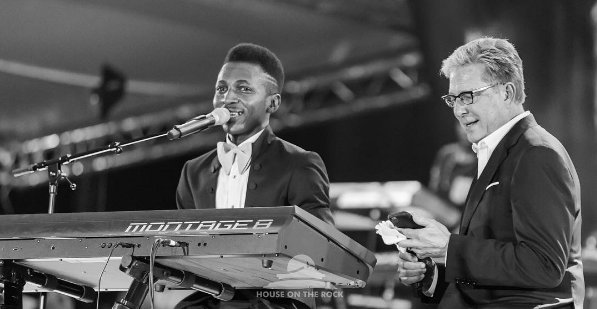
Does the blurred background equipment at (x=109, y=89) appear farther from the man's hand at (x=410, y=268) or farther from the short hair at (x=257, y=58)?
the man's hand at (x=410, y=268)

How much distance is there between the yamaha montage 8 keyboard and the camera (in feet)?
8.50

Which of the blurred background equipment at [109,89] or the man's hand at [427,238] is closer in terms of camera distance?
the man's hand at [427,238]

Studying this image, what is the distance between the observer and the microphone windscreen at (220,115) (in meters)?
3.35

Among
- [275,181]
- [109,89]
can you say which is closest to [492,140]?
[275,181]

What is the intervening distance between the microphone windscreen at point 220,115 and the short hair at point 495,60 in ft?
3.16

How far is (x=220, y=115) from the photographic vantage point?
338cm

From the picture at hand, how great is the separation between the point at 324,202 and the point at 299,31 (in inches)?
165

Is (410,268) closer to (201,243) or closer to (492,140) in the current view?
(492,140)

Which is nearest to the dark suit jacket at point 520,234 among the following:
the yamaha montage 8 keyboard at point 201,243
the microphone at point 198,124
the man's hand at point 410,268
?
the man's hand at point 410,268

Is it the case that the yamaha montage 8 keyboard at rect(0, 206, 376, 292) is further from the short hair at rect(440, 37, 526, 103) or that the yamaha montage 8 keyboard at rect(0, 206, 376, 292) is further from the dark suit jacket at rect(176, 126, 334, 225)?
the short hair at rect(440, 37, 526, 103)

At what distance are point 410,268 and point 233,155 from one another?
1069 millimetres

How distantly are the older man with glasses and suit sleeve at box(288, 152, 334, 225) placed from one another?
0.53m

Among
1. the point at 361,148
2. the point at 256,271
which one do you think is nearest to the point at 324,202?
the point at 256,271

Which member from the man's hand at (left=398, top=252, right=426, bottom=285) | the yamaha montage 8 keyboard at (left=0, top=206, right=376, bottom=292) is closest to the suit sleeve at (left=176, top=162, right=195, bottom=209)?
the yamaha montage 8 keyboard at (left=0, top=206, right=376, bottom=292)
